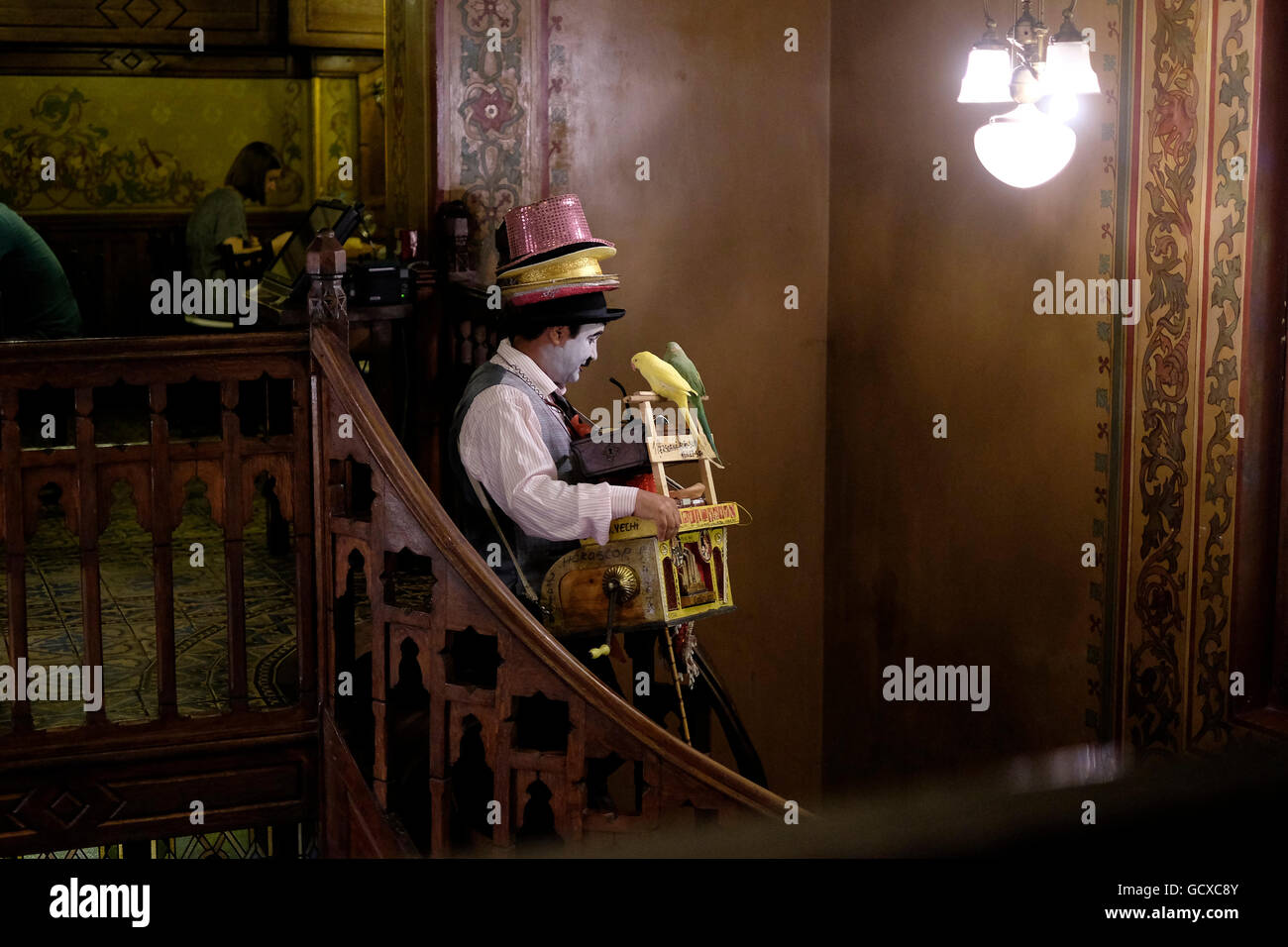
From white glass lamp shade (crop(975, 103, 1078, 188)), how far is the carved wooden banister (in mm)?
1933

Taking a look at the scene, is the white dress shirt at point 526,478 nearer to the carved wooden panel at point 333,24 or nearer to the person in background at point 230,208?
the person in background at point 230,208

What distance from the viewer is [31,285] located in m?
5.35

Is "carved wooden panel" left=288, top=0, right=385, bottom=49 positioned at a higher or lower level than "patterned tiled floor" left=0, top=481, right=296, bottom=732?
higher

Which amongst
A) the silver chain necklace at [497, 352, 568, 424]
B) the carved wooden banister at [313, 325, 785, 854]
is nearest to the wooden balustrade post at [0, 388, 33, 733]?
the carved wooden banister at [313, 325, 785, 854]

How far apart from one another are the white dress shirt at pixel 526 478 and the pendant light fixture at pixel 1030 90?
149cm

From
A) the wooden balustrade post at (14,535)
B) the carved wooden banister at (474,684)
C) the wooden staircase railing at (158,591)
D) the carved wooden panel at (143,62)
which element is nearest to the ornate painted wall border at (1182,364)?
the carved wooden banister at (474,684)

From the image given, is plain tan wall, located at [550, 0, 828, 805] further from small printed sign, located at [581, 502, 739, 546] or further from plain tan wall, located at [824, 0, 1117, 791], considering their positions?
small printed sign, located at [581, 502, 739, 546]

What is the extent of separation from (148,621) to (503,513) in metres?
1.86

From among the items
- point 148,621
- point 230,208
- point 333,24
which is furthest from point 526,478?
point 333,24

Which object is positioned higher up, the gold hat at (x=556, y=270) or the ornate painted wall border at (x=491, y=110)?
the ornate painted wall border at (x=491, y=110)

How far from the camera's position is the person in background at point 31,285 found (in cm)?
529

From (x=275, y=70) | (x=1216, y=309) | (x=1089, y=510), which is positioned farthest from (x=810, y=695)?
(x=275, y=70)

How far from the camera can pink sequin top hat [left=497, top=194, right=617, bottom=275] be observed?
4098 millimetres

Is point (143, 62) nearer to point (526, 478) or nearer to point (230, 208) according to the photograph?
point (230, 208)
